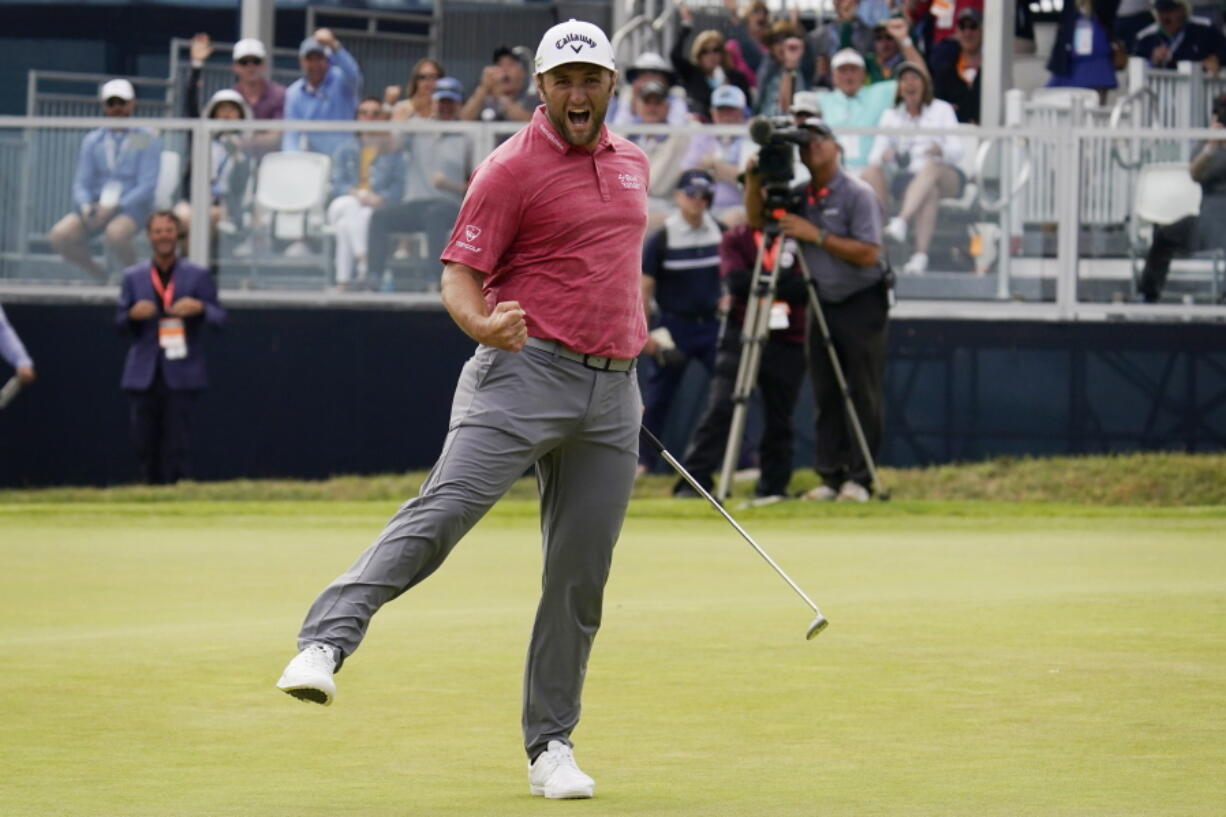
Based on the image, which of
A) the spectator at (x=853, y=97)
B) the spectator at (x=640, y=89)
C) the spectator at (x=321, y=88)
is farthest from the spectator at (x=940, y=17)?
the spectator at (x=321, y=88)

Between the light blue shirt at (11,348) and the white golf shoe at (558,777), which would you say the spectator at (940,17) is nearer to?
the light blue shirt at (11,348)

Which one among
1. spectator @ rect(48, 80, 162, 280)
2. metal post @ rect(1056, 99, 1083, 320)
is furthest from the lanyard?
metal post @ rect(1056, 99, 1083, 320)

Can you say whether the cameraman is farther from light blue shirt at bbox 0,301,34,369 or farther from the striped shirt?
light blue shirt at bbox 0,301,34,369

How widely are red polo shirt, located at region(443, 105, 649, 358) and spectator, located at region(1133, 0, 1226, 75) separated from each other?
14.4 m

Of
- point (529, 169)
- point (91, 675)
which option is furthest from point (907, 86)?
point (529, 169)

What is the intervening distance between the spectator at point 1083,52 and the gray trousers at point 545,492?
48.8 feet

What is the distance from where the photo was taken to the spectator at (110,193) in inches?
718

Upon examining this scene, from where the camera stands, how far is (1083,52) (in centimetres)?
2034

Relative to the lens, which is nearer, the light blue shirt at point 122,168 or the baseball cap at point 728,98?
the light blue shirt at point 122,168

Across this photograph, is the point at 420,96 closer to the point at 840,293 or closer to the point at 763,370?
the point at 763,370

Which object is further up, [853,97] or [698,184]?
[853,97]

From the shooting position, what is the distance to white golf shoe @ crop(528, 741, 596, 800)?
5719 millimetres

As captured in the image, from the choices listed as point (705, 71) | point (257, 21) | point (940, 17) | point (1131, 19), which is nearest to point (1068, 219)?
point (940, 17)

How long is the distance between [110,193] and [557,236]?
1288 cm
